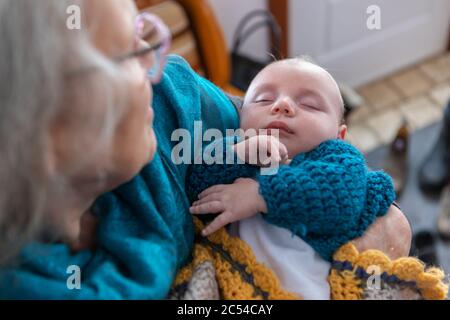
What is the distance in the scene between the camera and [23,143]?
50 cm

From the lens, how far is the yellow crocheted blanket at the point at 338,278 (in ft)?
2.37

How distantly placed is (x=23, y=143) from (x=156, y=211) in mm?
247

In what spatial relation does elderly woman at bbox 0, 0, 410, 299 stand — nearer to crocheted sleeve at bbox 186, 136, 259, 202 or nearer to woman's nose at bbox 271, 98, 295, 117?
crocheted sleeve at bbox 186, 136, 259, 202

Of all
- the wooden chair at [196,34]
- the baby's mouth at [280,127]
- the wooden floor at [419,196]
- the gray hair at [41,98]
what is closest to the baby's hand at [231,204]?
the baby's mouth at [280,127]

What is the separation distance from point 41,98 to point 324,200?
426 millimetres

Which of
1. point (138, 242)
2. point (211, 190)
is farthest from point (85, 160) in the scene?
point (211, 190)

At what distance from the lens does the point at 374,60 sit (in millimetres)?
2680

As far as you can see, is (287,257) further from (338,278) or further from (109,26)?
(109,26)

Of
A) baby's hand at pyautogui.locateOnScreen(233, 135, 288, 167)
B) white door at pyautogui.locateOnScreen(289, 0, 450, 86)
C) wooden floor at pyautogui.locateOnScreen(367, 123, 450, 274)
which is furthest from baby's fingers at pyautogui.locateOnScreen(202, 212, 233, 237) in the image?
white door at pyautogui.locateOnScreen(289, 0, 450, 86)

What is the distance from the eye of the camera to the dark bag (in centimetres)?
217

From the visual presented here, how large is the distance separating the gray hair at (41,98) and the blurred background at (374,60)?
1405 mm

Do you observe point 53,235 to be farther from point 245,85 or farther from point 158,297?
point 245,85

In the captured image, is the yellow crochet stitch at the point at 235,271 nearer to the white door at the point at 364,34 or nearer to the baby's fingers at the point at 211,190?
the baby's fingers at the point at 211,190
